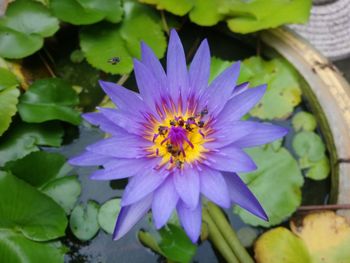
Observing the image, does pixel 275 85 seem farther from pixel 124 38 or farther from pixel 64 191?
pixel 64 191

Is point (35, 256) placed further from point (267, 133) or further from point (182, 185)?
point (267, 133)

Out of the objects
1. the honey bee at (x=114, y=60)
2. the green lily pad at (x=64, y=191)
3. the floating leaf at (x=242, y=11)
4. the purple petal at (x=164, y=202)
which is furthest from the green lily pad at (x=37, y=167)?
the floating leaf at (x=242, y=11)

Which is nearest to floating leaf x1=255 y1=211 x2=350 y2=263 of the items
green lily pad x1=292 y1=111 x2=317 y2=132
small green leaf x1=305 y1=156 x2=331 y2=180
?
small green leaf x1=305 y1=156 x2=331 y2=180

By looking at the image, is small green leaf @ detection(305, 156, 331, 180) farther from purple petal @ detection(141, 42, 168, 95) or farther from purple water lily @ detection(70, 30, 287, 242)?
purple petal @ detection(141, 42, 168, 95)

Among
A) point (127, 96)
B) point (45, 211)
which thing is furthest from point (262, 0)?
point (45, 211)

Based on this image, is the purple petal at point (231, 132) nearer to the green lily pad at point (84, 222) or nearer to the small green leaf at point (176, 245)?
the small green leaf at point (176, 245)

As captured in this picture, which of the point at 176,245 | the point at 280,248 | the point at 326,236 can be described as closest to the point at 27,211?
the point at 176,245
